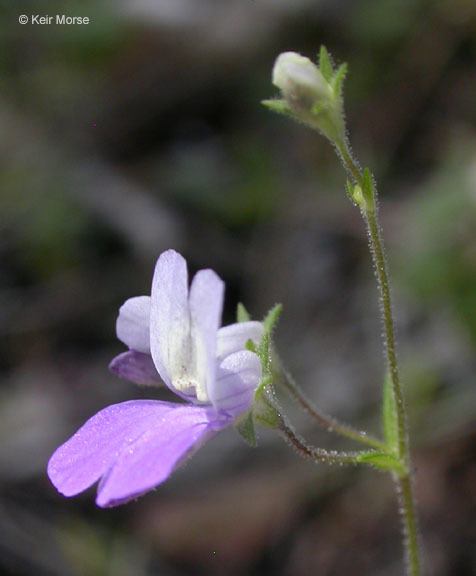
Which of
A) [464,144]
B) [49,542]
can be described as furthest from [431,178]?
[49,542]

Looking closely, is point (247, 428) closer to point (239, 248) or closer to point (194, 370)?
point (194, 370)

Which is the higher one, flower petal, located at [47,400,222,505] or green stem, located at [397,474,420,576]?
flower petal, located at [47,400,222,505]

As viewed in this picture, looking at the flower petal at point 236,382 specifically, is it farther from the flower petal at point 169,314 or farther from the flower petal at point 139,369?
the flower petal at point 139,369

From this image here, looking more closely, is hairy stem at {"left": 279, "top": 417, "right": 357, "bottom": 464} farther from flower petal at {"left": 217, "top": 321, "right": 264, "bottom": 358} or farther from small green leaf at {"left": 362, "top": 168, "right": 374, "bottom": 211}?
small green leaf at {"left": 362, "top": 168, "right": 374, "bottom": 211}

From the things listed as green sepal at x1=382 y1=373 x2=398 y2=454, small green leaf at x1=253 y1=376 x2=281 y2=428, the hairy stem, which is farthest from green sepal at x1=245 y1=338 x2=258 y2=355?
green sepal at x1=382 y1=373 x2=398 y2=454

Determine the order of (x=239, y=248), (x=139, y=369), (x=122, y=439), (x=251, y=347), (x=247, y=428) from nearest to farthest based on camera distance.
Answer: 1. (x=122, y=439)
2. (x=247, y=428)
3. (x=251, y=347)
4. (x=139, y=369)
5. (x=239, y=248)

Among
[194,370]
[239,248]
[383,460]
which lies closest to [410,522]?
[383,460]

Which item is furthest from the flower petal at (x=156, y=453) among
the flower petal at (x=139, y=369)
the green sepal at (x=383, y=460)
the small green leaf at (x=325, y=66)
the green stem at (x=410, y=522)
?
the small green leaf at (x=325, y=66)
